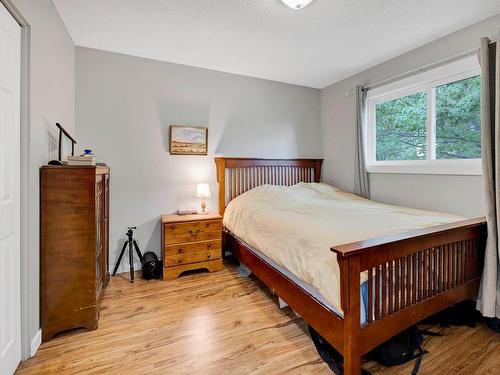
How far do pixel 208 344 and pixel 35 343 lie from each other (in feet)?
3.55

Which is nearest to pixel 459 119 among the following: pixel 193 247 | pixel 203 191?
pixel 203 191

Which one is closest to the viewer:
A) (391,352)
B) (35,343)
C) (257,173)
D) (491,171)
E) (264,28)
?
(391,352)

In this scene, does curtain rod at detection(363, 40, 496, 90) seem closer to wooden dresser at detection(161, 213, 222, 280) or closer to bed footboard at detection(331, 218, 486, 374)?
bed footboard at detection(331, 218, 486, 374)

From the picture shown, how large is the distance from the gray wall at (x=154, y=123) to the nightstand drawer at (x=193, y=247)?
48cm

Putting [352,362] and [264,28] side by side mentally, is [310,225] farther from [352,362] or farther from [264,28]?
[264,28]

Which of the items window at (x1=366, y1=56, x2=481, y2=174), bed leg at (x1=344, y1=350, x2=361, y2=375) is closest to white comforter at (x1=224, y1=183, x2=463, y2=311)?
bed leg at (x1=344, y1=350, x2=361, y2=375)

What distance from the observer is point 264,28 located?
7.59 feet

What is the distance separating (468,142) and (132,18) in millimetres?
3222

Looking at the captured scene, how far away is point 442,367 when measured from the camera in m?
1.47

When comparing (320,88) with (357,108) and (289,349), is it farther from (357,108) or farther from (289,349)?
(289,349)

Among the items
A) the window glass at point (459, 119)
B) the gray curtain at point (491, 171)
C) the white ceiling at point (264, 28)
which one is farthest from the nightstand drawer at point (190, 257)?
the window glass at point (459, 119)

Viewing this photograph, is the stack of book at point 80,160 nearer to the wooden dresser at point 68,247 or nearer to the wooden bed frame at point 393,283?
the wooden dresser at point 68,247
